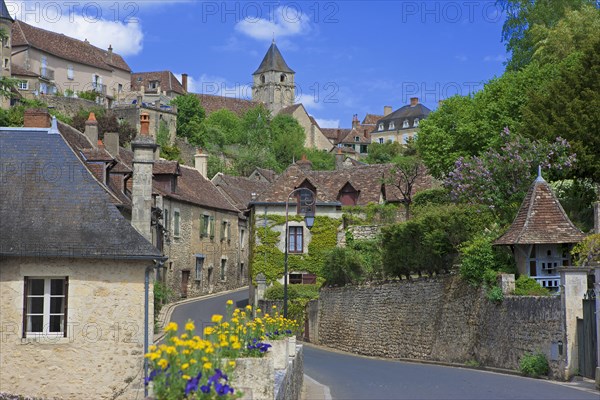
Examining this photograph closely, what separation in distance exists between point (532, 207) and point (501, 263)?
70.1 inches

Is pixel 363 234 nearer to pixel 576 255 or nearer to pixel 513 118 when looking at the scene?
pixel 513 118

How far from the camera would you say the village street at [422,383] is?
53.6ft

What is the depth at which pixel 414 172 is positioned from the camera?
1987 inches

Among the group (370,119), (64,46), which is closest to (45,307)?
(64,46)

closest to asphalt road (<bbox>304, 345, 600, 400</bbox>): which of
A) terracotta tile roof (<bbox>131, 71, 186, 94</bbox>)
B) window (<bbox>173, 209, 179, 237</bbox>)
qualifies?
window (<bbox>173, 209, 179, 237</bbox>)

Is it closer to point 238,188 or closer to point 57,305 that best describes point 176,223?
point 238,188

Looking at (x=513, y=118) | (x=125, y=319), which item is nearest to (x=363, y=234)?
(x=513, y=118)

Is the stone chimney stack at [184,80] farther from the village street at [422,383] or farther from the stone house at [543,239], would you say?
the stone house at [543,239]

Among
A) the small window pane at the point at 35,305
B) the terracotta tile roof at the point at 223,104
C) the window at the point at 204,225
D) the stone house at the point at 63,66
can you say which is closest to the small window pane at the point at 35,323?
the small window pane at the point at 35,305

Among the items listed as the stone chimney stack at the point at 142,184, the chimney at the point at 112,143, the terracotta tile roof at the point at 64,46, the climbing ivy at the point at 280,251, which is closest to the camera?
the stone chimney stack at the point at 142,184

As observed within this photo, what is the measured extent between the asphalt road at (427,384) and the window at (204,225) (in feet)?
82.6

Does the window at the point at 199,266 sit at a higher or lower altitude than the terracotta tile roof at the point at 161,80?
lower

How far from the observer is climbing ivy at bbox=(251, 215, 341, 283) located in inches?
1799

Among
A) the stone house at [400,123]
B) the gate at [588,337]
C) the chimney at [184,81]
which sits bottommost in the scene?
the gate at [588,337]
